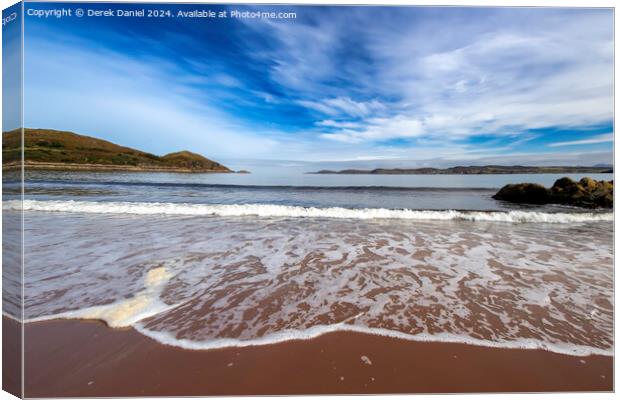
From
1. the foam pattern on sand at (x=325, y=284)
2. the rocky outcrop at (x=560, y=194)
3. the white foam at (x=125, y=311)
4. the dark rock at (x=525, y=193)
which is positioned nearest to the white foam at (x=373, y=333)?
the foam pattern on sand at (x=325, y=284)

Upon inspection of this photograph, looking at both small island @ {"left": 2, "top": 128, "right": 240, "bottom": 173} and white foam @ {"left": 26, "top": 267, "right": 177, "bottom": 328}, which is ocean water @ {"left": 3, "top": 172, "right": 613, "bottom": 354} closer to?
white foam @ {"left": 26, "top": 267, "right": 177, "bottom": 328}

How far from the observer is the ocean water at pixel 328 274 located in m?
1.90

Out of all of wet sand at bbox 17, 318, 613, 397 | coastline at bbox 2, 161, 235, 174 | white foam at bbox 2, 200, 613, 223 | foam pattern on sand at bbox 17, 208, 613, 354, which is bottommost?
wet sand at bbox 17, 318, 613, 397

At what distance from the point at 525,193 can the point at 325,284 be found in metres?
6.54

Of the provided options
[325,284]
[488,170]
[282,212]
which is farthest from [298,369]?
[282,212]

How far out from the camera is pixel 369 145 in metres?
3.23

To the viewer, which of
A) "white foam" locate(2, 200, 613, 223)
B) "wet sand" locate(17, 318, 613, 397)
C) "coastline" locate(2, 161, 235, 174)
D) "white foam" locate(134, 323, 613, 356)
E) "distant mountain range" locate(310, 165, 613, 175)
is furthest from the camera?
"white foam" locate(2, 200, 613, 223)

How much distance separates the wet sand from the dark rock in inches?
228

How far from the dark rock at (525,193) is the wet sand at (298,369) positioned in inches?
228

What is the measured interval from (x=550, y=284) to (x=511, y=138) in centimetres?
154

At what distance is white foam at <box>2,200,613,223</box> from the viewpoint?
5988 millimetres

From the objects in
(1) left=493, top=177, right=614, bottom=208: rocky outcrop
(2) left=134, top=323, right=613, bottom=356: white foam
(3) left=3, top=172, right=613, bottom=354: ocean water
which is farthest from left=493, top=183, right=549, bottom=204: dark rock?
(2) left=134, top=323, right=613, bottom=356: white foam

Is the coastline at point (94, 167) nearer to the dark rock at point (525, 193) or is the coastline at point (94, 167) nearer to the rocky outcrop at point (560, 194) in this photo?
the rocky outcrop at point (560, 194)

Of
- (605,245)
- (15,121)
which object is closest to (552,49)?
(605,245)
